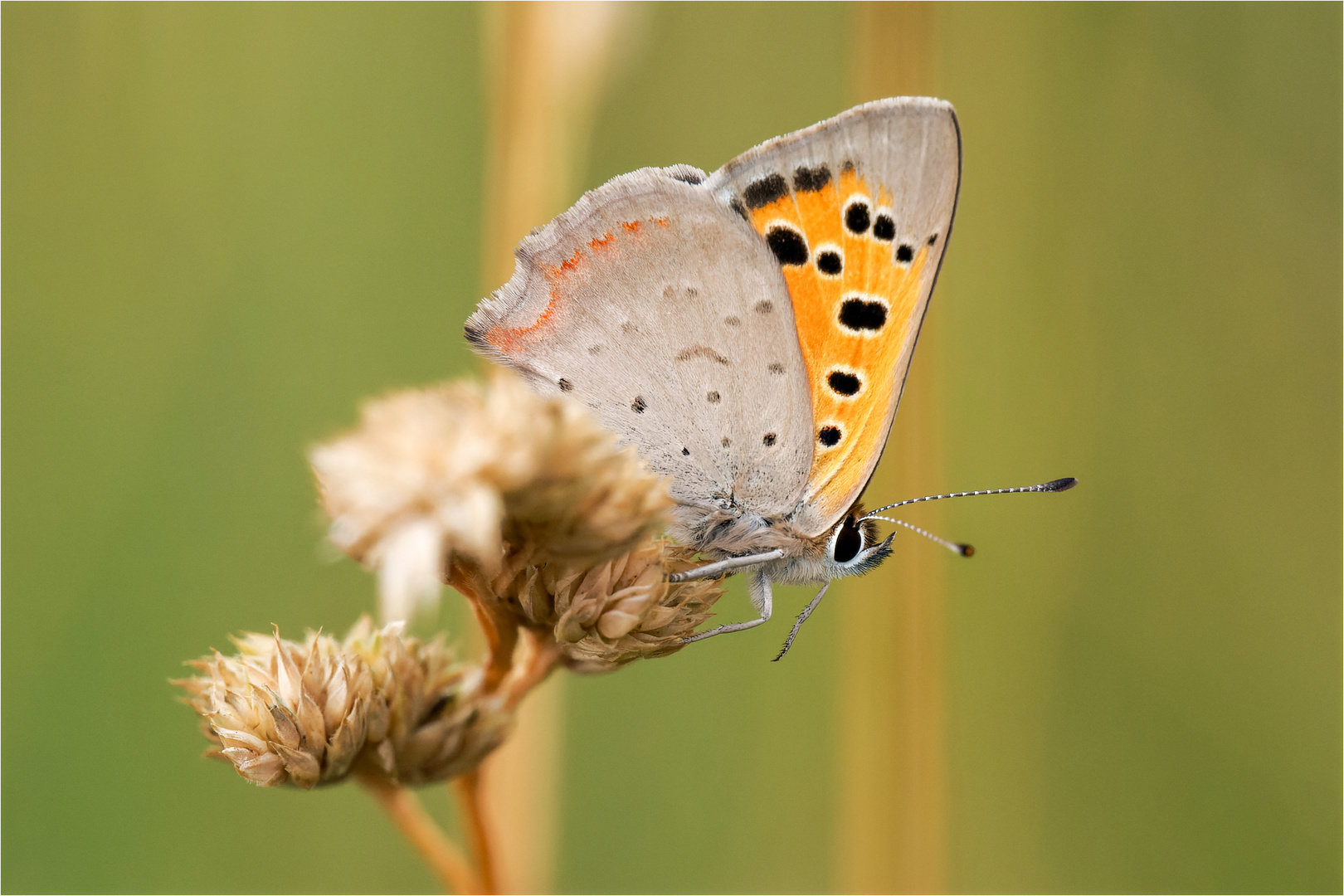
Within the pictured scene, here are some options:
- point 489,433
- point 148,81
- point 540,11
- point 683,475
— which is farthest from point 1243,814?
point 148,81

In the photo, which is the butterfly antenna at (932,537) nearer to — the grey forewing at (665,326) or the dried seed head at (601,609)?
the grey forewing at (665,326)

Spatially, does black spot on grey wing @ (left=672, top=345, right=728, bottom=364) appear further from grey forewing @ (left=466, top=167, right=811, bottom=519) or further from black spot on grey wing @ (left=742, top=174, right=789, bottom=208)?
black spot on grey wing @ (left=742, top=174, right=789, bottom=208)

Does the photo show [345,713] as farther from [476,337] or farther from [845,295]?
[845,295]

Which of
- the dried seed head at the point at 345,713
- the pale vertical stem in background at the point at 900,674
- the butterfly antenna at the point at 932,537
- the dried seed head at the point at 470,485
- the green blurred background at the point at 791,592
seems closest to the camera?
the dried seed head at the point at 470,485

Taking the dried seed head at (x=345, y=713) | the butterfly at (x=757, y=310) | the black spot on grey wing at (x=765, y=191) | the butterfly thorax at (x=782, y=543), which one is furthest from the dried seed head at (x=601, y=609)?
the black spot on grey wing at (x=765, y=191)

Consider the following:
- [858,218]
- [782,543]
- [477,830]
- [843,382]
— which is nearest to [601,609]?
[477,830]
